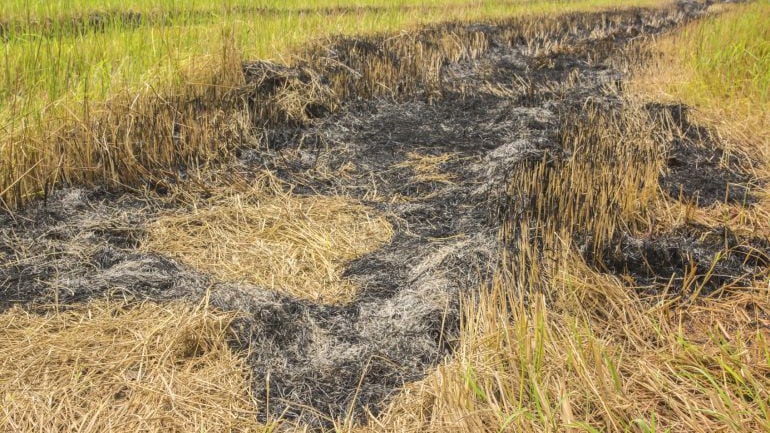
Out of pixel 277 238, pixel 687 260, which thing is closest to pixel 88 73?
pixel 277 238

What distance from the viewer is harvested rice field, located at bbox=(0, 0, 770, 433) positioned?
1.72m

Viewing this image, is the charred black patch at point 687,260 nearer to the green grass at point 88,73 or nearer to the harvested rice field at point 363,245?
the harvested rice field at point 363,245

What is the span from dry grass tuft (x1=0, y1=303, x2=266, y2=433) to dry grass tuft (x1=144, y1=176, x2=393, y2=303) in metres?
0.48

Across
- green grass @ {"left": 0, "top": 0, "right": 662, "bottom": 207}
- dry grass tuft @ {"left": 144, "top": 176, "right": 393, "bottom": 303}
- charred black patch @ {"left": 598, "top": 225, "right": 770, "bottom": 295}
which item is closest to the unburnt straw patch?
dry grass tuft @ {"left": 144, "top": 176, "right": 393, "bottom": 303}

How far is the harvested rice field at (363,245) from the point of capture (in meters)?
1.72

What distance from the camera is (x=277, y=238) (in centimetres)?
290

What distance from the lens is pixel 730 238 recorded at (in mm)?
2596

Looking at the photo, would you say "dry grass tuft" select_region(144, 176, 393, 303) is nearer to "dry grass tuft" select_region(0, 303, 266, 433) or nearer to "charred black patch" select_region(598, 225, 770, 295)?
"dry grass tuft" select_region(0, 303, 266, 433)

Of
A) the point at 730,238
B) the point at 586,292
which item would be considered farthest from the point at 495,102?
the point at 586,292

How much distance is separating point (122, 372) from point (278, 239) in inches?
44.5

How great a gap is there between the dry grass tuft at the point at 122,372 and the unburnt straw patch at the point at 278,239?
0.48 metres

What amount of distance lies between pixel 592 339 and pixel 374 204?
6.18ft

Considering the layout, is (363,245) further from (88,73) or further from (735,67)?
(735,67)

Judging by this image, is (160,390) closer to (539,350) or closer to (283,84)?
(539,350)
